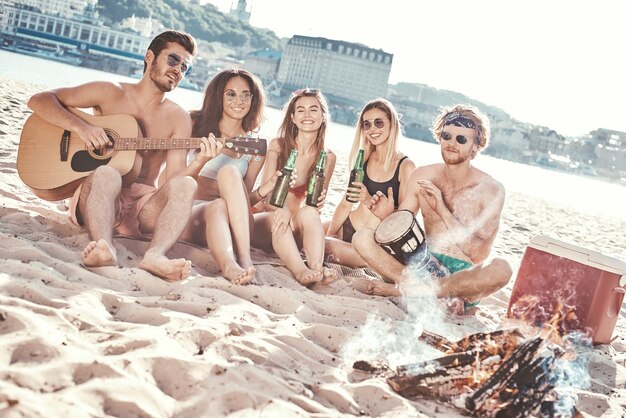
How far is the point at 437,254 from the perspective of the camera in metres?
3.50

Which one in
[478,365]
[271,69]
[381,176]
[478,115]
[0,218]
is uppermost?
[271,69]

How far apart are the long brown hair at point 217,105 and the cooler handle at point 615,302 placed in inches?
92.6

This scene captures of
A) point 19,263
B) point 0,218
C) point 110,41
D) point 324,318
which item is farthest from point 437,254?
point 110,41

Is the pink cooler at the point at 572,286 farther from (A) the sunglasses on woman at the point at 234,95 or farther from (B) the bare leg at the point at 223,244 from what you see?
(A) the sunglasses on woman at the point at 234,95

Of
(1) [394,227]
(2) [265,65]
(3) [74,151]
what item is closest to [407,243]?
(1) [394,227]

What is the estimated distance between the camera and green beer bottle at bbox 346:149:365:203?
3643 mm

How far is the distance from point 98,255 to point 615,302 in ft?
8.58

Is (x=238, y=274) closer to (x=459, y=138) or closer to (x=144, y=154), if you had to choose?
(x=144, y=154)

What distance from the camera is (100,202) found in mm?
3070

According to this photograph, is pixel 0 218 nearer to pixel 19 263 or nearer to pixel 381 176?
pixel 19 263

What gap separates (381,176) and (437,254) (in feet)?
2.31

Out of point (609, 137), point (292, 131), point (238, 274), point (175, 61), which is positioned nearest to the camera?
point (238, 274)

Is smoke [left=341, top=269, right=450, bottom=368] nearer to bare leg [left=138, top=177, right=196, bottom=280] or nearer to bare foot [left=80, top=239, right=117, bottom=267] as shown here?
bare leg [left=138, top=177, right=196, bottom=280]

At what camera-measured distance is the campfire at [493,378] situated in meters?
2.00
